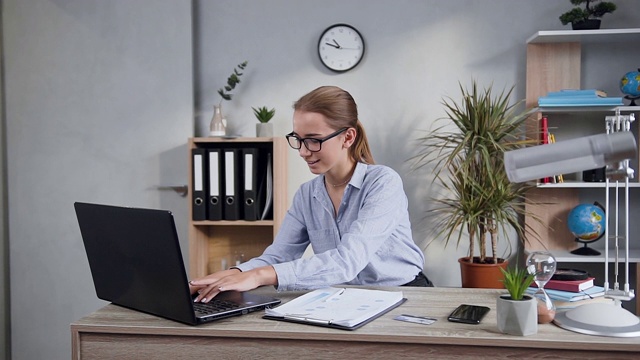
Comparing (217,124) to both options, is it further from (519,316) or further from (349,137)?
(519,316)

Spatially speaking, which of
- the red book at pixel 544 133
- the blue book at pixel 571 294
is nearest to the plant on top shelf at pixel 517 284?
the blue book at pixel 571 294

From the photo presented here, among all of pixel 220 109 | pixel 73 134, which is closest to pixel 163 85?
pixel 220 109

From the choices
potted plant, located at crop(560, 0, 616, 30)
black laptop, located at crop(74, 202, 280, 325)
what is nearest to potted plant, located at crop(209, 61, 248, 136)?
potted plant, located at crop(560, 0, 616, 30)

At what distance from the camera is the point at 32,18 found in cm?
382

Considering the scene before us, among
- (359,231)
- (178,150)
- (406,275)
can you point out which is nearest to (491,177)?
(406,275)

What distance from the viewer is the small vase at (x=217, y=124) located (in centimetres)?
354

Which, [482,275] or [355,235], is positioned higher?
[355,235]

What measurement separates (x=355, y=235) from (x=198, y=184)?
5.89 feet

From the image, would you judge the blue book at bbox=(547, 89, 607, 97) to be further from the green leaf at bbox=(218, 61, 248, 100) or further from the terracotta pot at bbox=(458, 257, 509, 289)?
the green leaf at bbox=(218, 61, 248, 100)

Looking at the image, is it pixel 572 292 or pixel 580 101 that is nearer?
pixel 572 292

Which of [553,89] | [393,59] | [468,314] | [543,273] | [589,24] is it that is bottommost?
[468,314]

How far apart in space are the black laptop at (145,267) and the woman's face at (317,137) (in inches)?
20.9

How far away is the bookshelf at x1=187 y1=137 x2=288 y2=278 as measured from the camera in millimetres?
3432

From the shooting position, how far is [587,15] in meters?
3.36
